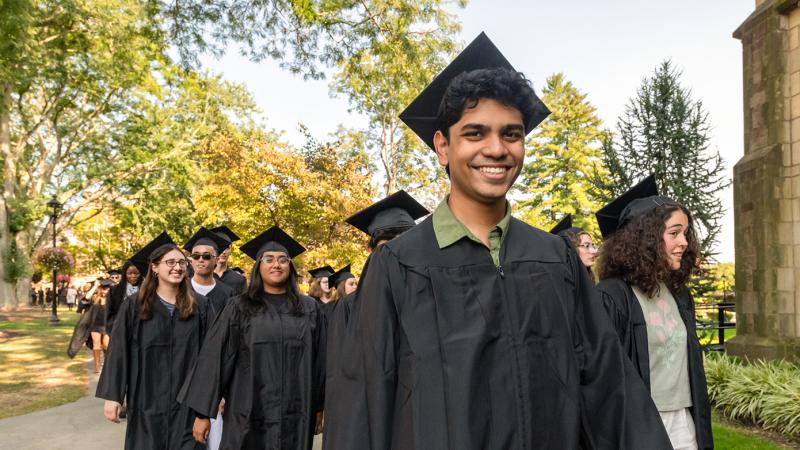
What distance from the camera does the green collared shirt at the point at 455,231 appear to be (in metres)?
1.92

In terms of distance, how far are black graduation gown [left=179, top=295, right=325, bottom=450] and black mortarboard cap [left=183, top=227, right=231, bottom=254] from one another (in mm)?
A: 2348

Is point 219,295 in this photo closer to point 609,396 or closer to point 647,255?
point 647,255

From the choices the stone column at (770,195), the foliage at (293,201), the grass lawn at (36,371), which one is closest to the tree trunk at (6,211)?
the grass lawn at (36,371)

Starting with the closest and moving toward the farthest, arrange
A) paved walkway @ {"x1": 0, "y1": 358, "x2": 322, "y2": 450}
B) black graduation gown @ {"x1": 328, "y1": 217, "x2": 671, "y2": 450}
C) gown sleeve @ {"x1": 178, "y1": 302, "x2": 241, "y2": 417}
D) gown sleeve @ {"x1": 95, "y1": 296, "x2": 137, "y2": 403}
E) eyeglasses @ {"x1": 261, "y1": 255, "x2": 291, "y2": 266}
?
black graduation gown @ {"x1": 328, "y1": 217, "x2": 671, "y2": 450}, gown sleeve @ {"x1": 178, "y1": 302, "x2": 241, "y2": 417}, gown sleeve @ {"x1": 95, "y1": 296, "x2": 137, "y2": 403}, eyeglasses @ {"x1": 261, "y1": 255, "x2": 291, "y2": 266}, paved walkway @ {"x1": 0, "y1": 358, "x2": 322, "y2": 450}

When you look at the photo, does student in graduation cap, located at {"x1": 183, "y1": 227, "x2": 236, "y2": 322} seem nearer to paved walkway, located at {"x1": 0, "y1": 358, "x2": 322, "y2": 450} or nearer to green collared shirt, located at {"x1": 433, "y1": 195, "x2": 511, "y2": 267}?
paved walkway, located at {"x1": 0, "y1": 358, "x2": 322, "y2": 450}

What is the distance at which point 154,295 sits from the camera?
568cm

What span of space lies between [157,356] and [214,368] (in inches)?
38.7

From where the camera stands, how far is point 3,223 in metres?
28.5

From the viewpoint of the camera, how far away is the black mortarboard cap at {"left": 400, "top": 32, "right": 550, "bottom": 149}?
2.14 m

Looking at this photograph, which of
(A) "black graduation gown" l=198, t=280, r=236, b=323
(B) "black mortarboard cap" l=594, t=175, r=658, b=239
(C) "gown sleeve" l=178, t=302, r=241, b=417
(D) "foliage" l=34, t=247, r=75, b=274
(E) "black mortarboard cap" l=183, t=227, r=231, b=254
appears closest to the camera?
(B) "black mortarboard cap" l=594, t=175, r=658, b=239

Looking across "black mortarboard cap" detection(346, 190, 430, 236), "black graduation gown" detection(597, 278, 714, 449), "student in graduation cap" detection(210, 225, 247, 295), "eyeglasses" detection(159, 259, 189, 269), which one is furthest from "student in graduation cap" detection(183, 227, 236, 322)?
"black graduation gown" detection(597, 278, 714, 449)

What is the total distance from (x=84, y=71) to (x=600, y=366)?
1086 inches

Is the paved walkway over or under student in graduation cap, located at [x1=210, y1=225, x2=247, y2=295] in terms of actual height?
under

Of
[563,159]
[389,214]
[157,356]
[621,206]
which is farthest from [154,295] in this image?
[563,159]
